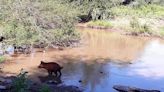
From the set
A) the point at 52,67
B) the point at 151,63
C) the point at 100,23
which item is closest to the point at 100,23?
the point at 100,23

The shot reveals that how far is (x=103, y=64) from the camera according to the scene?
18797 mm

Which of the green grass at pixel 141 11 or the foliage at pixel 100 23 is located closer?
the foliage at pixel 100 23

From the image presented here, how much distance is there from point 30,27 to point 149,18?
58.5 feet

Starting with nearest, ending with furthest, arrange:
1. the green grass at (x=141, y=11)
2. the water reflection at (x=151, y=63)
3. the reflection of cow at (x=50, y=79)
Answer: the reflection of cow at (x=50, y=79)
the water reflection at (x=151, y=63)
the green grass at (x=141, y=11)

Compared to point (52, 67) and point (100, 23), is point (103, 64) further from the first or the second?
point (100, 23)

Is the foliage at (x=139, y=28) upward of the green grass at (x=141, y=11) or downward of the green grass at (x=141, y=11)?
downward

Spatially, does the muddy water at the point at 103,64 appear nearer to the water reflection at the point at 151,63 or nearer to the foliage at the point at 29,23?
the water reflection at the point at 151,63

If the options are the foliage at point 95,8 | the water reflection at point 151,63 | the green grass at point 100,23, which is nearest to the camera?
the water reflection at point 151,63

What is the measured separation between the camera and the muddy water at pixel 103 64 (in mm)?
15203

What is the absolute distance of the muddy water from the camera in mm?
15203

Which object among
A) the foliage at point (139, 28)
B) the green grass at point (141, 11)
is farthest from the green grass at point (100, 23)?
the foliage at point (139, 28)

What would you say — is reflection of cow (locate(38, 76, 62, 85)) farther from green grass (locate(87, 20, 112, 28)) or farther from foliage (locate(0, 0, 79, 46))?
green grass (locate(87, 20, 112, 28))

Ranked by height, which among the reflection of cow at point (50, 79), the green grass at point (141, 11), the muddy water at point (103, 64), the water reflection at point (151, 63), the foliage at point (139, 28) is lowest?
the water reflection at point (151, 63)

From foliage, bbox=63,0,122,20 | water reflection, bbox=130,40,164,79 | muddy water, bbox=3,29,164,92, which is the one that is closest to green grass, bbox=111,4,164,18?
foliage, bbox=63,0,122,20
